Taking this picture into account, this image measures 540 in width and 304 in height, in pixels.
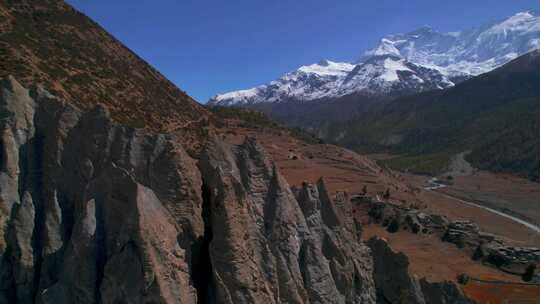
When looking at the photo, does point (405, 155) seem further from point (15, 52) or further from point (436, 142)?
point (15, 52)

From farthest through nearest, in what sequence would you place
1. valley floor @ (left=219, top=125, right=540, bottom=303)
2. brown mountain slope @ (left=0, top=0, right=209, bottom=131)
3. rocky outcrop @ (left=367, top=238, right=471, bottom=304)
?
brown mountain slope @ (left=0, top=0, right=209, bottom=131) < valley floor @ (left=219, top=125, right=540, bottom=303) < rocky outcrop @ (left=367, top=238, right=471, bottom=304)

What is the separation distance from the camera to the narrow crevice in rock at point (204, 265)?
25.3 feet

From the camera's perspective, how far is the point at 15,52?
47625 mm

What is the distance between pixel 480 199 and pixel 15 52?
88.0m

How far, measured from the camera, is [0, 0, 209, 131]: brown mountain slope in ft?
155

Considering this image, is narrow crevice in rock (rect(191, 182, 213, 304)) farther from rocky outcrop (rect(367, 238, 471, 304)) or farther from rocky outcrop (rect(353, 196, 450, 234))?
rocky outcrop (rect(353, 196, 450, 234))

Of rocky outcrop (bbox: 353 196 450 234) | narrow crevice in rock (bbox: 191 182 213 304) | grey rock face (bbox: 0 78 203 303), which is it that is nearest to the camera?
grey rock face (bbox: 0 78 203 303)

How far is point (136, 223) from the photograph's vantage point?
6848mm

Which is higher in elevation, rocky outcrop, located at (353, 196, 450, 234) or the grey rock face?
the grey rock face

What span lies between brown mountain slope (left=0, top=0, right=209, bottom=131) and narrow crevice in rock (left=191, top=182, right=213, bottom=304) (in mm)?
35117

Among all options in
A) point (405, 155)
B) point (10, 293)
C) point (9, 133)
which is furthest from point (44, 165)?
point (405, 155)

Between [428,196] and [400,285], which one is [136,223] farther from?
[428,196]

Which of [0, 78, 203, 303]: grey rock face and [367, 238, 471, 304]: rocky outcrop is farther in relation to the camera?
[367, 238, 471, 304]: rocky outcrop

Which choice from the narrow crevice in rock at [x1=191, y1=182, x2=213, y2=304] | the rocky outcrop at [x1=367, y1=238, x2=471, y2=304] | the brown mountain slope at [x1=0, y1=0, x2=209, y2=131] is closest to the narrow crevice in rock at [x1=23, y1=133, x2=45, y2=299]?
the narrow crevice in rock at [x1=191, y1=182, x2=213, y2=304]
